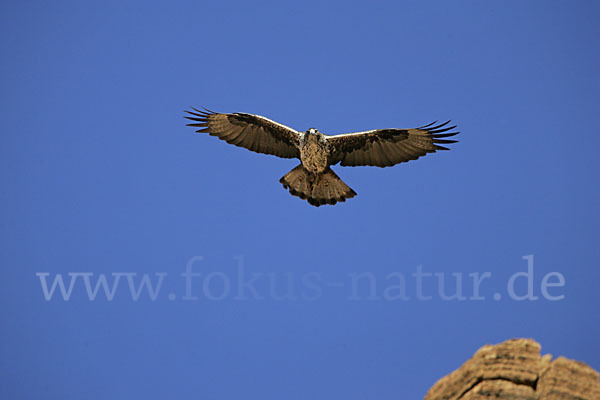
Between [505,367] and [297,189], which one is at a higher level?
[297,189]

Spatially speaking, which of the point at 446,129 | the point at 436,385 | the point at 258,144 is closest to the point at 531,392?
the point at 436,385

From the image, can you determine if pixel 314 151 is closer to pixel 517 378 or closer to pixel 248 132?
pixel 248 132

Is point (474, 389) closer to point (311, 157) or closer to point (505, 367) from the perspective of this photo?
point (505, 367)

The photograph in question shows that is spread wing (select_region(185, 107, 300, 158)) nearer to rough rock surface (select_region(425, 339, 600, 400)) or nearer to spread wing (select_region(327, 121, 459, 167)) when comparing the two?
spread wing (select_region(327, 121, 459, 167))

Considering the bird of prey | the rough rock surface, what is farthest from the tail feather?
the rough rock surface

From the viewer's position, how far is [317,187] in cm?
1470

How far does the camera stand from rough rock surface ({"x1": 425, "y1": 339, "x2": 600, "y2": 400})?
775cm

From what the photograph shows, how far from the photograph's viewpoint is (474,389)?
8.16 m

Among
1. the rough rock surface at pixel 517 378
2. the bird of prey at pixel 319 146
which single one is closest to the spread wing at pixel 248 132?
the bird of prey at pixel 319 146

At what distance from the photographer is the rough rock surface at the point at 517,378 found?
25.4ft

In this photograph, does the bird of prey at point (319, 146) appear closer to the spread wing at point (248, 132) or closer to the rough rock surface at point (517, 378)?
the spread wing at point (248, 132)

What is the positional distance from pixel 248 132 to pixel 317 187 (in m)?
1.90

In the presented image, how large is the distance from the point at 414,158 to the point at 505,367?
6895mm

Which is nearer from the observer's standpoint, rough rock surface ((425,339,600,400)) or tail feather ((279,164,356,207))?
rough rock surface ((425,339,600,400))
